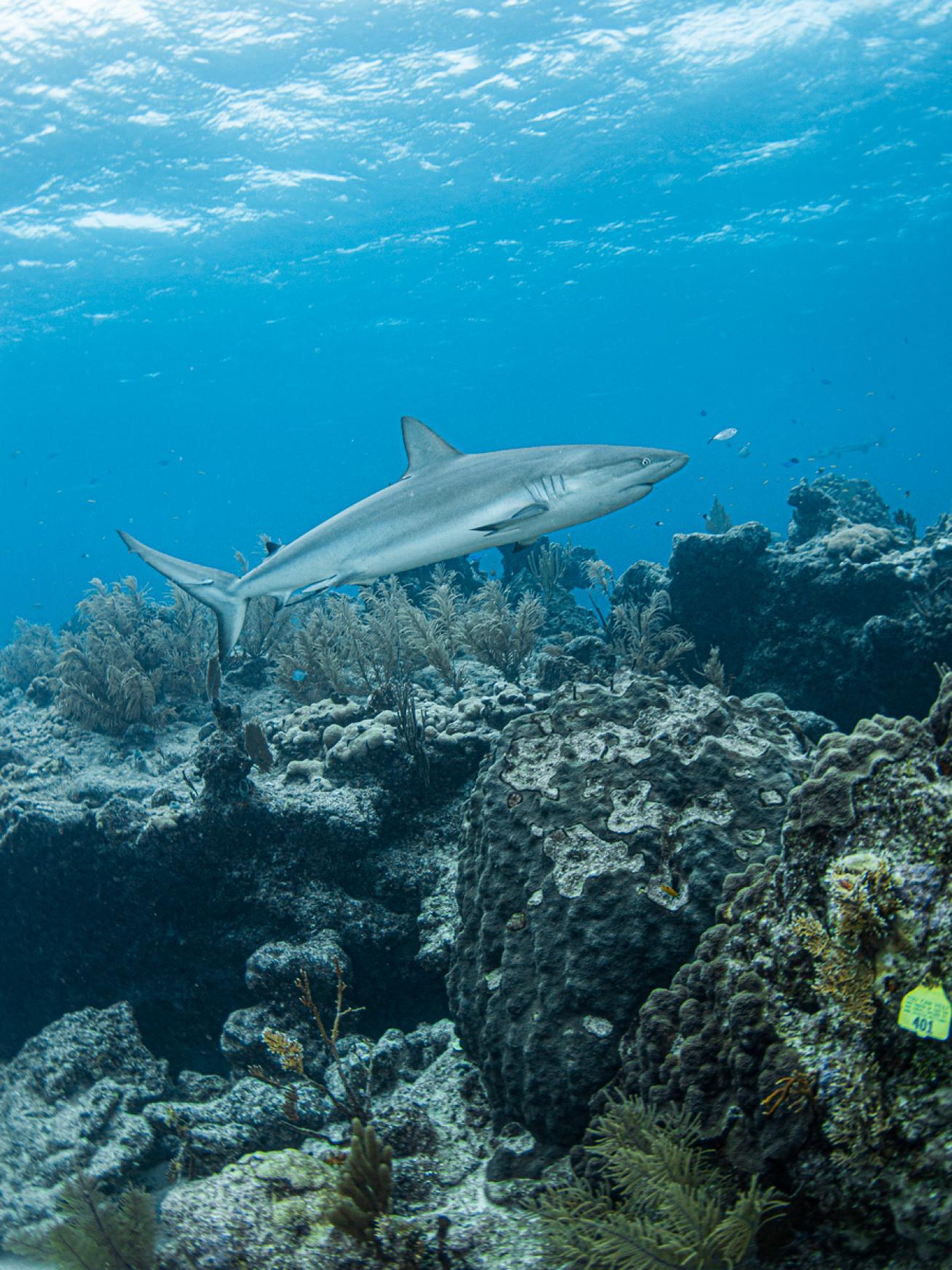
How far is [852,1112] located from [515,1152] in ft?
5.82

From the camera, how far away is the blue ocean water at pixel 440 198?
2239cm

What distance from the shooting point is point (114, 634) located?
1095 centimetres

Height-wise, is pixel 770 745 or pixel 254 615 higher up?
pixel 254 615

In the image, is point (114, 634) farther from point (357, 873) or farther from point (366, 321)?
point (366, 321)

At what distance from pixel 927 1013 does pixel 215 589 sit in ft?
18.8

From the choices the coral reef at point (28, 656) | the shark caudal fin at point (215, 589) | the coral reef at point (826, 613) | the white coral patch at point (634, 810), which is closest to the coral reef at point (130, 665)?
the shark caudal fin at point (215, 589)

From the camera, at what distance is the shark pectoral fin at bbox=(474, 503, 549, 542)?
16.8 ft

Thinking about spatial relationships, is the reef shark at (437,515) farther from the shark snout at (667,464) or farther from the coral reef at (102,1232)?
the coral reef at (102,1232)

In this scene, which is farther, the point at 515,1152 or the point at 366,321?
the point at 366,321

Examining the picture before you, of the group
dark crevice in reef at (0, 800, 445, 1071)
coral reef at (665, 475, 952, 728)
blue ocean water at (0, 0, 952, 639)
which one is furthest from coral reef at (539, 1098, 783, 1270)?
blue ocean water at (0, 0, 952, 639)

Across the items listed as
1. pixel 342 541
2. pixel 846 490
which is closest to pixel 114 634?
pixel 342 541

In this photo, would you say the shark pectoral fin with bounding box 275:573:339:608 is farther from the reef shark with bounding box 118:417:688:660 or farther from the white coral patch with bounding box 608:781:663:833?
the white coral patch with bounding box 608:781:663:833

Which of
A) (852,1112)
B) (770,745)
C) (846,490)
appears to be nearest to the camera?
(852,1112)

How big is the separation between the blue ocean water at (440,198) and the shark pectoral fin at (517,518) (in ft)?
67.0
